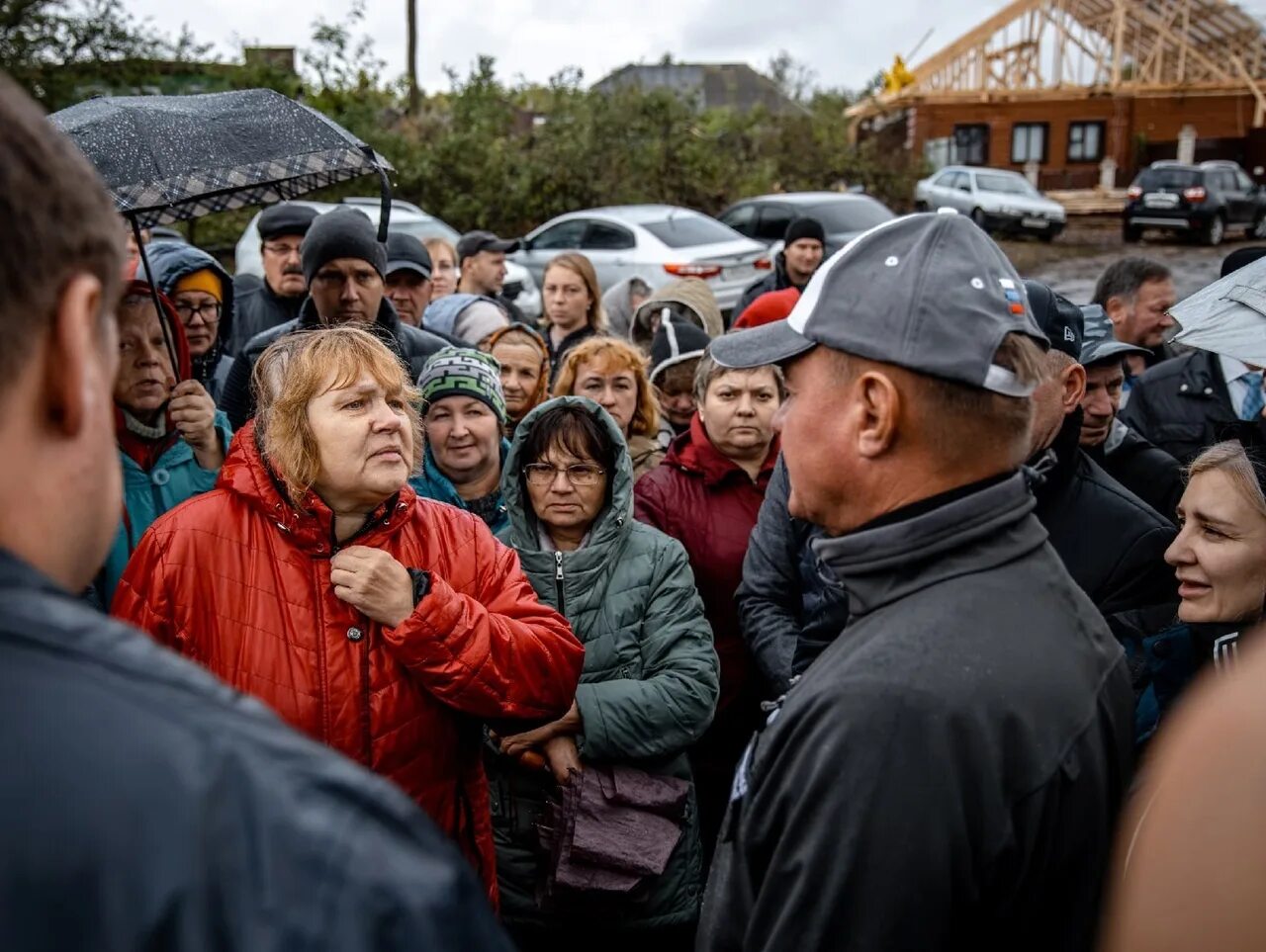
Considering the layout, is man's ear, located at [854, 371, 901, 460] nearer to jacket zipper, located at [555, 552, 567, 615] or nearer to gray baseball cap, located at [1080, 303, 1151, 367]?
jacket zipper, located at [555, 552, 567, 615]

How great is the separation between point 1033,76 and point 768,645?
123 ft

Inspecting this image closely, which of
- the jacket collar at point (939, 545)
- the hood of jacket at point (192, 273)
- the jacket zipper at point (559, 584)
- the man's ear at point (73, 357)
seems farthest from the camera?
the hood of jacket at point (192, 273)

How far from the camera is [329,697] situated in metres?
2.61

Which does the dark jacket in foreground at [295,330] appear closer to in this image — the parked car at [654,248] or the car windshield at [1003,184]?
the parked car at [654,248]

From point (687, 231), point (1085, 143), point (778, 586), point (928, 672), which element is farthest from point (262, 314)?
point (1085, 143)

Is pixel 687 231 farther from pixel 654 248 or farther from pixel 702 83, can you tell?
pixel 702 83

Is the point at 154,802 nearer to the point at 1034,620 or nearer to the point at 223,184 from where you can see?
the point at 1034,620

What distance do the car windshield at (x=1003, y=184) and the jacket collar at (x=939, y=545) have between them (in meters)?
26.2

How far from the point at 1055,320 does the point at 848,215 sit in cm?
1404

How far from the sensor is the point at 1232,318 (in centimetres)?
325

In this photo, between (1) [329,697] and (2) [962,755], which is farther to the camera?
(1) [329,697]

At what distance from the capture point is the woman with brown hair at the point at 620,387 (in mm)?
4879

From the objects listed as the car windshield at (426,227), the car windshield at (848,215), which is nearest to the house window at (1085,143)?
the car windshield at (848,215)

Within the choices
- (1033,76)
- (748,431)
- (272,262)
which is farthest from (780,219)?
(1033,76)
